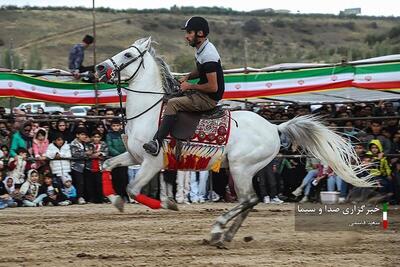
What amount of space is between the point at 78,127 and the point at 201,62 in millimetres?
7588

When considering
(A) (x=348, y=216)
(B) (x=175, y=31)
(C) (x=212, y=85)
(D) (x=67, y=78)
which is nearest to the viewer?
(C) (x=212, y=85)

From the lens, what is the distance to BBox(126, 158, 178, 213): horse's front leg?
1015 centimetres

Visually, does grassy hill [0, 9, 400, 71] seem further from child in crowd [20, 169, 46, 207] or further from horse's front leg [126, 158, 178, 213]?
horse's front leg [126, 158, 178, 213]

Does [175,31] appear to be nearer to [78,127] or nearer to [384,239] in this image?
[78,127]

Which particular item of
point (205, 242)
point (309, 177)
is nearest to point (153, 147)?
point (205, 242)

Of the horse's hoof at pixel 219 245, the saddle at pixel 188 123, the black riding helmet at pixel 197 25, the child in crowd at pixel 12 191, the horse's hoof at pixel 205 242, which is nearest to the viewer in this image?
the horse's hoof at pixel 219 245

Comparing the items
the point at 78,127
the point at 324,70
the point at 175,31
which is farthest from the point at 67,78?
the point at 175,31

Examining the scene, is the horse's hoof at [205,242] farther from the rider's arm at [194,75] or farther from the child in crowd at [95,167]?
the child in crowd at [95,167]

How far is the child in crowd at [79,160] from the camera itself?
17.0 m

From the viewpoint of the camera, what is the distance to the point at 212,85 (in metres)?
10.2

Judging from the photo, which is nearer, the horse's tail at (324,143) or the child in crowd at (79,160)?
the horse's tail at (324,143)

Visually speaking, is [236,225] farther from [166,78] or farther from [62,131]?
[62,131]

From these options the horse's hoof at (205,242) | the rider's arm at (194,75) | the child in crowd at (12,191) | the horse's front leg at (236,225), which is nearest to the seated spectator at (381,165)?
the horse's front leg at (236,225)

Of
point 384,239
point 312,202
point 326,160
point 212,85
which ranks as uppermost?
point 212,85
